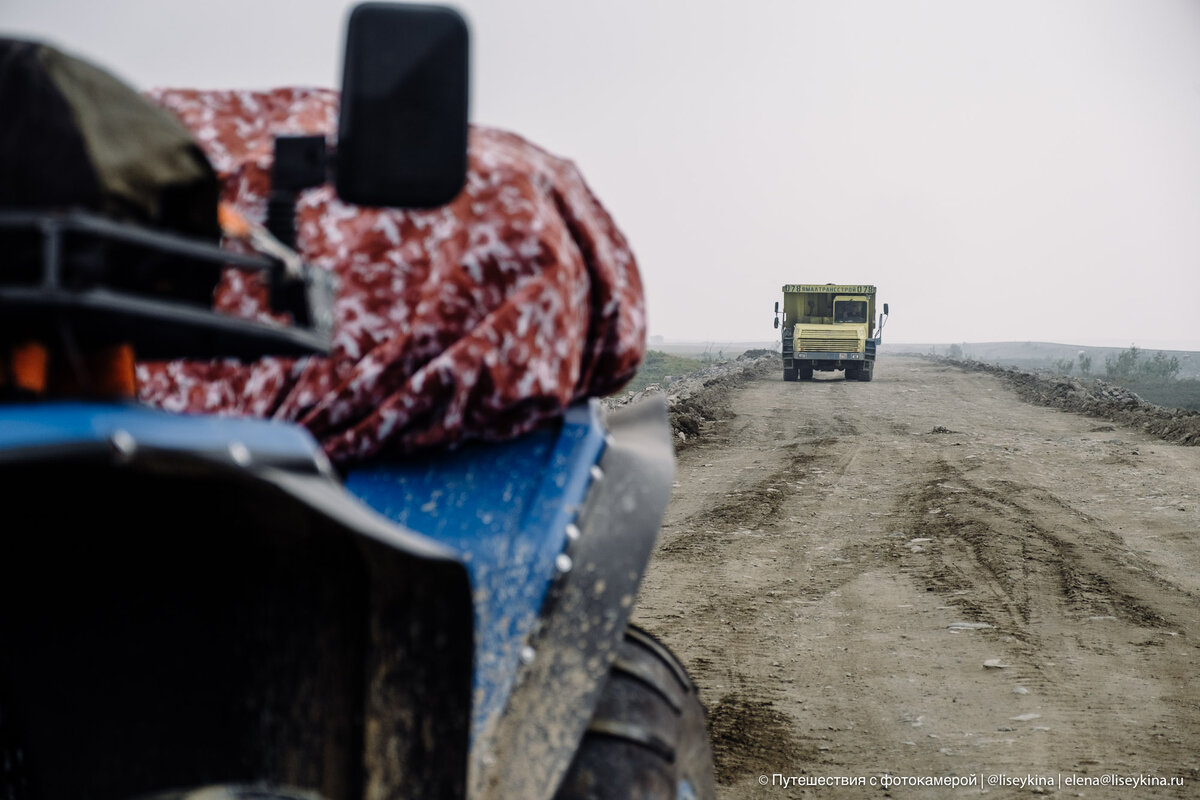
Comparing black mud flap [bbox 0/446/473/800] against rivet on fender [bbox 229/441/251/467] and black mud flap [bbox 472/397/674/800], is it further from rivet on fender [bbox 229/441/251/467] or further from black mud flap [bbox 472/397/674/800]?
rivet on fender [bbox 229/441/251/467]

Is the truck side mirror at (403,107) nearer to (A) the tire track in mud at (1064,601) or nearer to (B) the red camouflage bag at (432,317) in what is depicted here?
(B) the red camouflage bag at (432,317)

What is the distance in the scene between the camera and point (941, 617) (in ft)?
18.9

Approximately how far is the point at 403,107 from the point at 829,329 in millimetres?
29685

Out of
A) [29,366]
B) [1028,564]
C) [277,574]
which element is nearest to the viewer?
[29,366]

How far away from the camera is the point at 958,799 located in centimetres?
364

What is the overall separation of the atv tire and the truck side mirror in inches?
36.0

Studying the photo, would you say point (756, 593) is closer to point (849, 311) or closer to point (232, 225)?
point (232, 225)

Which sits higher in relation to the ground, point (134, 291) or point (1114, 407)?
point (134, 291)

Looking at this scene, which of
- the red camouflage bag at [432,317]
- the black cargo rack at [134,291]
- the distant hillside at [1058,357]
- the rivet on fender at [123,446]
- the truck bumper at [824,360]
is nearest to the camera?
the rivet on fender at [123,446]

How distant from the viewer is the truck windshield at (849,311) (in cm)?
3179

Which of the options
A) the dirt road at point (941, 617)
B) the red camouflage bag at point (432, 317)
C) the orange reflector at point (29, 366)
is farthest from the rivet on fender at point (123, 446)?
the dirt road at point (941, 617)

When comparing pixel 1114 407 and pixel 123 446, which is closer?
pixel 123 446

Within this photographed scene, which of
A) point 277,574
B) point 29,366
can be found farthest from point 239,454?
point 277,574

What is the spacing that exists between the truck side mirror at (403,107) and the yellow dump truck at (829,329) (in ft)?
95.2
